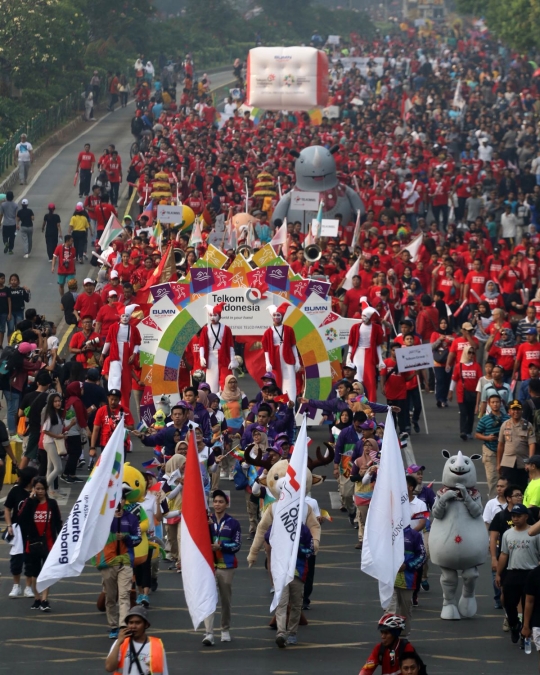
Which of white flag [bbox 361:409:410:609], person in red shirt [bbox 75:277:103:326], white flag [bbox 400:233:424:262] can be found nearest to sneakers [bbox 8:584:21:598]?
white flag [bbox 361:409:410:609]

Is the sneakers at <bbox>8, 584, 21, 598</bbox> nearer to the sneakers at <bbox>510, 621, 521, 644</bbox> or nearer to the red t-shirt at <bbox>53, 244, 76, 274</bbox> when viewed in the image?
the sneakers at <bbox>510, 621, 521, 644</bbox>

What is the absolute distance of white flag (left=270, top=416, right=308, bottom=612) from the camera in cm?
1431

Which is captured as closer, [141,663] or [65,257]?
[141,663]

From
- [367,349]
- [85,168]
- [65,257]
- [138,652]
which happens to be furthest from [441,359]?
[85,168]

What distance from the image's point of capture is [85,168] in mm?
41094

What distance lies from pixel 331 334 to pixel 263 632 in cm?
914

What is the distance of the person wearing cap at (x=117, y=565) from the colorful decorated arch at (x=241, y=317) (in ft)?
27.5

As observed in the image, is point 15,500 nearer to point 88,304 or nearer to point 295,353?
point 295,353

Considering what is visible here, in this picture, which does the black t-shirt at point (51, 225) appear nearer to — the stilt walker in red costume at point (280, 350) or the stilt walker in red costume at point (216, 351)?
the stilt walker in red costume at point (216, 351)

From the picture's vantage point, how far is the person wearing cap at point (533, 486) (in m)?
15.5

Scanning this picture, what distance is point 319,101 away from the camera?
152 ft

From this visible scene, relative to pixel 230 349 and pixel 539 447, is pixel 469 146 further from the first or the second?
pixel 539 447

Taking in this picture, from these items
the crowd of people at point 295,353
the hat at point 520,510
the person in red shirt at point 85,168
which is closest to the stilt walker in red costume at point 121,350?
the crowd of people at point 295,353

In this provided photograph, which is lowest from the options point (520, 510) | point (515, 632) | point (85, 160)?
point (515, 632)
